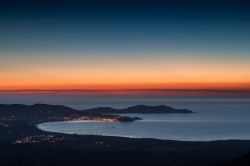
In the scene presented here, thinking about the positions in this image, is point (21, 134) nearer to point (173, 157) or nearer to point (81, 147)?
point (81, 147)

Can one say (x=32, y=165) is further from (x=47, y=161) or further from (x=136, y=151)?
(x=136, y=151)

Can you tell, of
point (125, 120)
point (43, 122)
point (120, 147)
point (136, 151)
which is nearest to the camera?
point (136, 151)

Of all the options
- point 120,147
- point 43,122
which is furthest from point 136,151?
point 43,122

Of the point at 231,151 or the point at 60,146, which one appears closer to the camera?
the point at 231,151

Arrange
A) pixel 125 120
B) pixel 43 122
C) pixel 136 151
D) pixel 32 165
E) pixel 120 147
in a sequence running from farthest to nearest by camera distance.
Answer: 1. pixel 125 120
2. pixel 43 122
3. pixel 120 147
4. pixel 136 151
5. pixel 32 165

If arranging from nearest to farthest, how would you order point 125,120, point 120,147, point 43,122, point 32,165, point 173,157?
point 32,165, point 173,157, point 120,147, point 43,122, point 125,120

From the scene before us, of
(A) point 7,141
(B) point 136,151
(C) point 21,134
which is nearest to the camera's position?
(B) point 136,151

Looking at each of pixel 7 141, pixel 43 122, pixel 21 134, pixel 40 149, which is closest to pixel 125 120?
pixel 43 122
